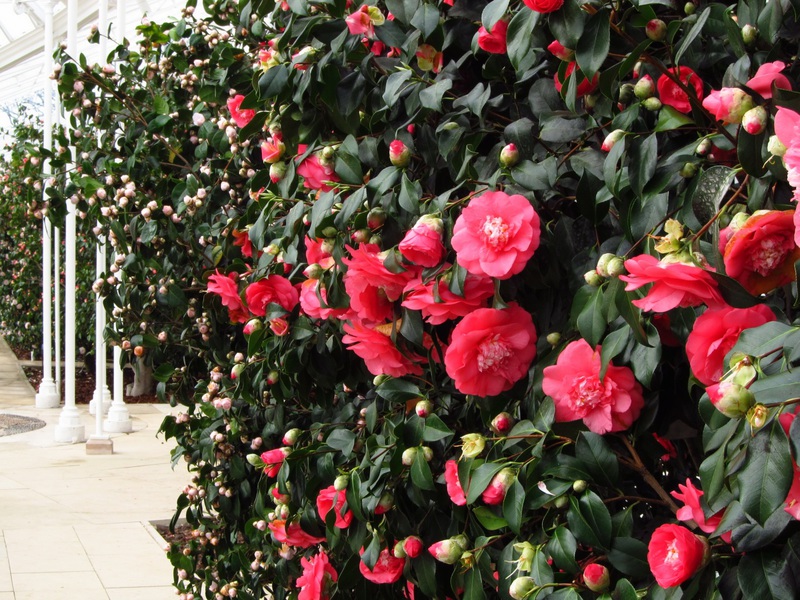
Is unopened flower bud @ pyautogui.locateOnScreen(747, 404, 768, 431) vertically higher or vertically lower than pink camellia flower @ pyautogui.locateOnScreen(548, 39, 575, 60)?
lower

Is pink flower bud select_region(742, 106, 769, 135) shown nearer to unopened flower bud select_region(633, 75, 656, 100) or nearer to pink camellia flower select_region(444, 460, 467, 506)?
unopened flower bud select_region(633, 75, 656, 100)

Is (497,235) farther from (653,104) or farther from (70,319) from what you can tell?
(70,319)

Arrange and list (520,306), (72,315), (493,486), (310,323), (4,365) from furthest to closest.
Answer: (4,365), (72,315), (310,323), (520,306), (493,486)

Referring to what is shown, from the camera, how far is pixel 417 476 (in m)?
1.15

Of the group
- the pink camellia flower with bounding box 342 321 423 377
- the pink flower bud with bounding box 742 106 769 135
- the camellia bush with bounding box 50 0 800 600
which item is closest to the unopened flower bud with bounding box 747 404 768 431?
the camellia bush with bounding box 50 0 800 600

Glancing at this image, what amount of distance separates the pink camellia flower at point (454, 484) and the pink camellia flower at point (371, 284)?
0.20 metres

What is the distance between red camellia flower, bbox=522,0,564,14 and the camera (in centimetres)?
90

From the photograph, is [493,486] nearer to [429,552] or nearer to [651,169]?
[429,552]

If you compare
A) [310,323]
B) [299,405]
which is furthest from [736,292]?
[299,405]

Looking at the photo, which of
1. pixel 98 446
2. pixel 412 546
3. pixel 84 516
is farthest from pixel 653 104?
pixel 98 446

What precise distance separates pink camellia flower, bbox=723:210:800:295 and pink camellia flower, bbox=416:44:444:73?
557mm

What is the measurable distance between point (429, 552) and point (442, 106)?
1.89 feet

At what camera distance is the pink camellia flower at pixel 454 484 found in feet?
3.59

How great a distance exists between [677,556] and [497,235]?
0.35m
